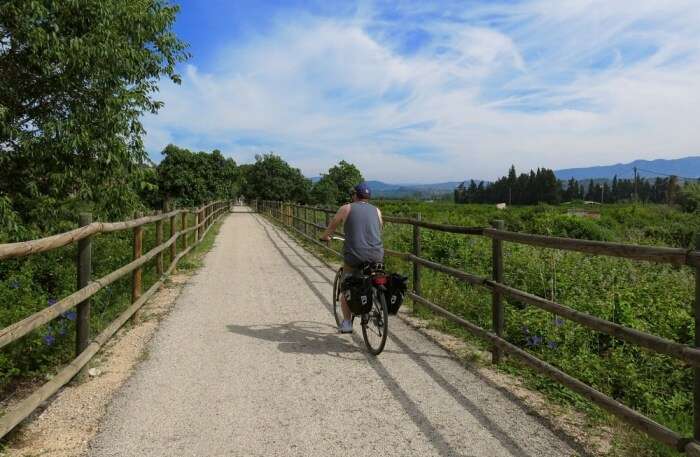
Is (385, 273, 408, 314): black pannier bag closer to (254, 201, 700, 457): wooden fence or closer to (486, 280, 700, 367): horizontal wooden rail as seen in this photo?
(254, 201, 700, 457): wooden fence

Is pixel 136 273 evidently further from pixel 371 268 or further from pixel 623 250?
pixel 623 250

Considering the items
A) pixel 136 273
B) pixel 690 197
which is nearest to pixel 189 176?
pixel 136 273

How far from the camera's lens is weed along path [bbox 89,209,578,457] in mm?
3111

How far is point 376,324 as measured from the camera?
506 centimetres

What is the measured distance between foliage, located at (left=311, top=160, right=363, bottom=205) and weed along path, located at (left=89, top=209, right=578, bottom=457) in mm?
70879

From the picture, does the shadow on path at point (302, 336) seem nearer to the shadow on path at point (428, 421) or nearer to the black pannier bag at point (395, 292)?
the shadow on path at point (428, 421)

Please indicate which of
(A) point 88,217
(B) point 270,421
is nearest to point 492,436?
(B) point 270,421

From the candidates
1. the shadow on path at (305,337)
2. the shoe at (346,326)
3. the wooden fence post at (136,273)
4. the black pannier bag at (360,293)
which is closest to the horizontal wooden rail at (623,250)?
the black pannier bag at (360,293)

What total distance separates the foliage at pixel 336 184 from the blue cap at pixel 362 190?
233 feet

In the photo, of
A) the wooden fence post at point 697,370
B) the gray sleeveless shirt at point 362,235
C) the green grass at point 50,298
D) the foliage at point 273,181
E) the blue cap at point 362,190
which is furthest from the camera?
the foliage at point 273,181

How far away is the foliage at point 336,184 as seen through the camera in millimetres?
78812

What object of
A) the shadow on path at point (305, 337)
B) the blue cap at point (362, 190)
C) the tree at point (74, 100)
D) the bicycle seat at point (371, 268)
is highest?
the tree at point (74, 100)

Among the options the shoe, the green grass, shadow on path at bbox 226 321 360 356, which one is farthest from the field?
the green grass

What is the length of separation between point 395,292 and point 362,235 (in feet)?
2.14
